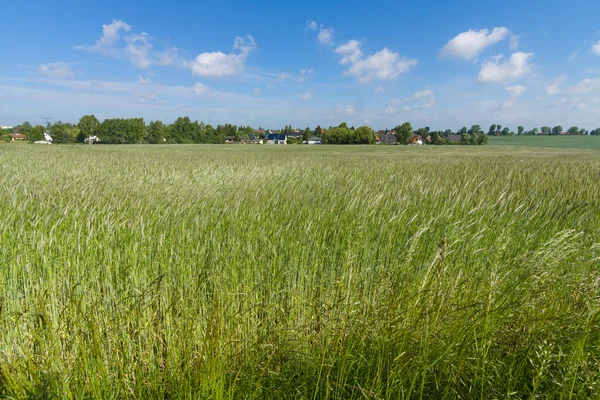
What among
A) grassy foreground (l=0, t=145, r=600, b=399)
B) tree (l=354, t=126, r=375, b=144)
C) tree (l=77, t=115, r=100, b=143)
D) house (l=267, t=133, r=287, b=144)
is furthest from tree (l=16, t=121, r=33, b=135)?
grassy foreground (l=0, t=145, r=600, b=399)

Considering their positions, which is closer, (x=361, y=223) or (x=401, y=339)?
(x=401, y=339)

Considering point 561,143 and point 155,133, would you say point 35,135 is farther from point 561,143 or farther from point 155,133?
point 561,143

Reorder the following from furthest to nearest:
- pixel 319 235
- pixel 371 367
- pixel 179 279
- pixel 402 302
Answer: pixel 319 235, pixel 179 279, pixel 402 302, pixel 371 367

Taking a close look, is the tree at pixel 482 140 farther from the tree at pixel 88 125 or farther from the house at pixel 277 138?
the tree at pixel 88 125

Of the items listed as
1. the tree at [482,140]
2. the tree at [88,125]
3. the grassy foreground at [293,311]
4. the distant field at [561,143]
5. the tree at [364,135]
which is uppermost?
the tree at [88,125]

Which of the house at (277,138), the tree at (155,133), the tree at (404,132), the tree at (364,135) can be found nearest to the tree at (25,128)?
the tree at (155,133)

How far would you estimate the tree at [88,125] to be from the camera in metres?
84.3

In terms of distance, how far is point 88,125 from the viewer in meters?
84.8

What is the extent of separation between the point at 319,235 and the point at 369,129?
89025 mm

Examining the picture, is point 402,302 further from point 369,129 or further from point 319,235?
point 369,129

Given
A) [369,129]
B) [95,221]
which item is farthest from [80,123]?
[95,221]

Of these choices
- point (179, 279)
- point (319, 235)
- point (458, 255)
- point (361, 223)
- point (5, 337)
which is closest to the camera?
point (5, 337)

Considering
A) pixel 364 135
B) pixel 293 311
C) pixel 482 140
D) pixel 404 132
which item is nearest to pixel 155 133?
pixel 364 135

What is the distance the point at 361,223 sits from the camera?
307cm
